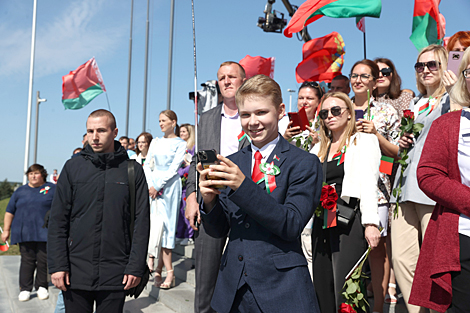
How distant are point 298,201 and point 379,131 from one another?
244 centimetres

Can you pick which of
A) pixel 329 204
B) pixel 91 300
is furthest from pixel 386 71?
pixel 91 300

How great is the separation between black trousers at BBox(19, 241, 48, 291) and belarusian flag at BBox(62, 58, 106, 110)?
6988mm

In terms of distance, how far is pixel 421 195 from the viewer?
2988 mm

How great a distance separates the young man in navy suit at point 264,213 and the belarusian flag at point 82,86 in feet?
39.8

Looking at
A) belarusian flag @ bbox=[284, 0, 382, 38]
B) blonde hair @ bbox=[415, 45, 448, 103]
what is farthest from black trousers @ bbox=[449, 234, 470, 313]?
belarusian flag @ bbox=[284, 0, 382, 38]

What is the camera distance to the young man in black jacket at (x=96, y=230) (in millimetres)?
3207

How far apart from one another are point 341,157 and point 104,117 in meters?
2.00

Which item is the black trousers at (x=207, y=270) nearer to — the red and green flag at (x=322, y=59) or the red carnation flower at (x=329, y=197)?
the red carnation flower at (x=329, y=197)

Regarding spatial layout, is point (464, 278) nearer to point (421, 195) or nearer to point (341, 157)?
point (421, 195)

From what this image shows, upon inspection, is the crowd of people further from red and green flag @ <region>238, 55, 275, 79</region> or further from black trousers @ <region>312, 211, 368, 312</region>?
red and green flag @ <region>238, 55, 275, 79</region>

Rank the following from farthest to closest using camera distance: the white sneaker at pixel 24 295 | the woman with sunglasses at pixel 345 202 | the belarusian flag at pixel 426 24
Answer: the white sneaker at pixel 24 295
the belarusian flag at pixel 426 24
the woman with sunglasses at pixel 345 202

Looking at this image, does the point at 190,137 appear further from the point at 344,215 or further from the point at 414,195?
the point at 414,195

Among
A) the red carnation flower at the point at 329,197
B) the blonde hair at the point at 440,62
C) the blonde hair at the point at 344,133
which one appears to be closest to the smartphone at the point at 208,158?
the red carnation flower at the point at 329,197

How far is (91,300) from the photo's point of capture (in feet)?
10.9
